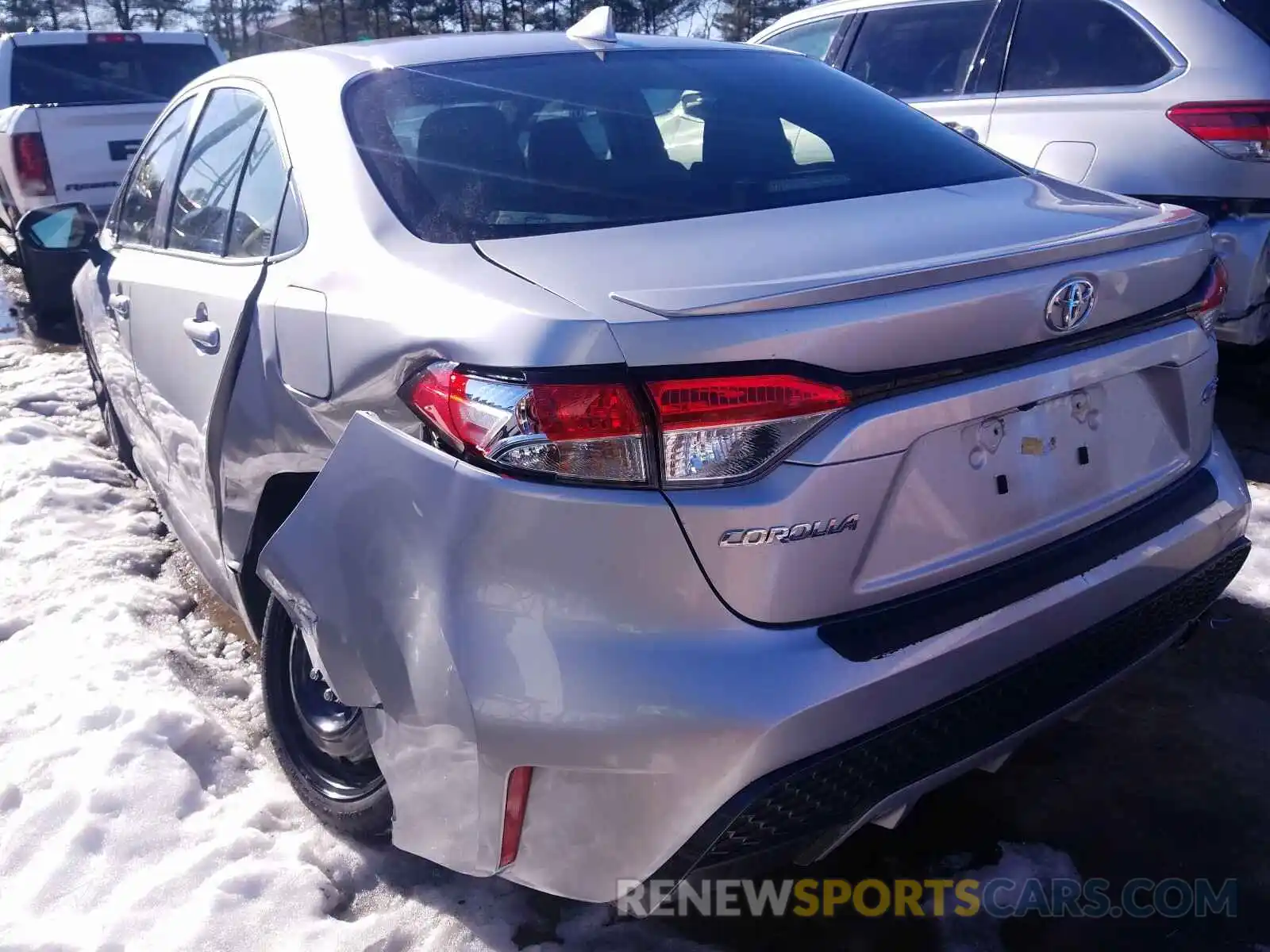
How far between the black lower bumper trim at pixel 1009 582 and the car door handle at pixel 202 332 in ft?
5.15

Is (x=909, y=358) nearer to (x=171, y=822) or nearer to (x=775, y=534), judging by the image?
(x=775, y=534)

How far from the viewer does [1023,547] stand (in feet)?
6.21

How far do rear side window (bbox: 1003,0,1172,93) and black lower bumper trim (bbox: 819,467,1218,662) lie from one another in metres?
3.00

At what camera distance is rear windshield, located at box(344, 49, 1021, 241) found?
2.14m

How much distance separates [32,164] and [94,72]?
1600mm

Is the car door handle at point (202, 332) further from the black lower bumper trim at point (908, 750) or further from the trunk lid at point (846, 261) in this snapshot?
the black lower bumper trim at point (908, 750)

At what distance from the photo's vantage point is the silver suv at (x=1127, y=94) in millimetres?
4152

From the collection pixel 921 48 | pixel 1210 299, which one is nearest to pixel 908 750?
pixel 1210 299

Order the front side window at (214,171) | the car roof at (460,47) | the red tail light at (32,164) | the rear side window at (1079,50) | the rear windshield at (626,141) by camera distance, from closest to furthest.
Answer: the rear windshield at (626,141), the car roof at (460,47), the front side window at (214,171), the rear side window at (1079,50), the red tail light at (32,164)

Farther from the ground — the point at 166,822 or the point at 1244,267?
the point at 1244,267

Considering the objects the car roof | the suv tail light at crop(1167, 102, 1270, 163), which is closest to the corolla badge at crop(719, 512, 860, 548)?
the car roof

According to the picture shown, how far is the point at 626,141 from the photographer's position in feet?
8.14

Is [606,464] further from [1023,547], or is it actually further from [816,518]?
[1023,547]

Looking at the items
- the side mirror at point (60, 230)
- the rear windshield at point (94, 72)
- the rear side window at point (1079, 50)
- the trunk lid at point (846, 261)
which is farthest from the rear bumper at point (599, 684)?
the rear windshield at point (94, 72)
